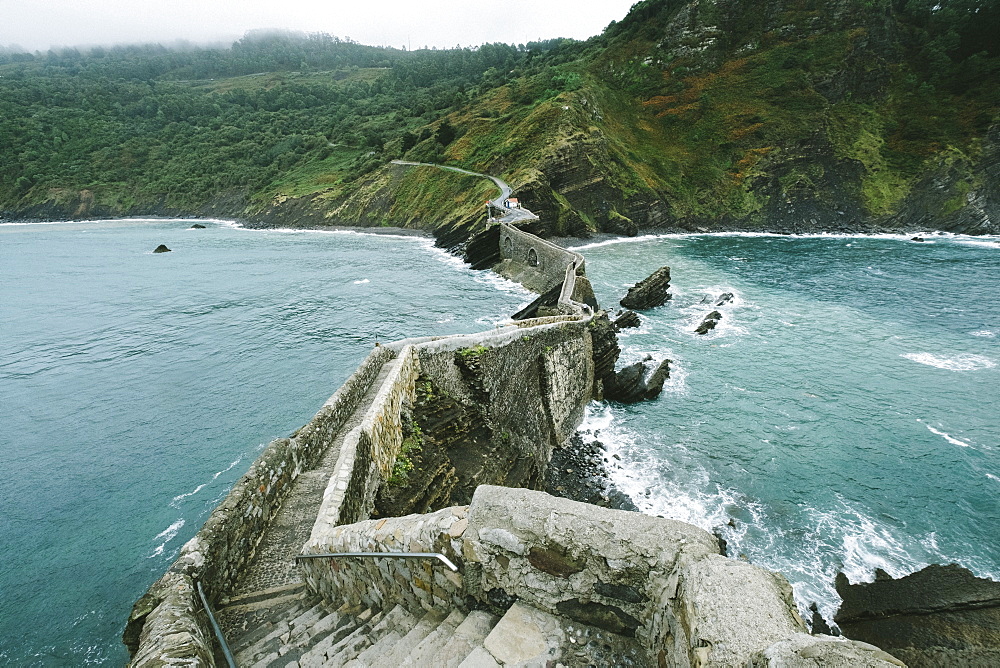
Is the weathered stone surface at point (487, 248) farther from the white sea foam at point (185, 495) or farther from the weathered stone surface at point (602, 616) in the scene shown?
the weathered stone surface at point (602, 616)

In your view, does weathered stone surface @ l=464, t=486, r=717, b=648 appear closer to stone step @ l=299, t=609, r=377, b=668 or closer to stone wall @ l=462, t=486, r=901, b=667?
stone wall @ l=462, t=486, r=901, b=667

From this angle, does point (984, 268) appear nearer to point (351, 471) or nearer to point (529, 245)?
point (529, 245)

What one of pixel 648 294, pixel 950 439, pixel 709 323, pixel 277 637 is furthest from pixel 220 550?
pixel 648 294

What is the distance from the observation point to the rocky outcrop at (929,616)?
935cm

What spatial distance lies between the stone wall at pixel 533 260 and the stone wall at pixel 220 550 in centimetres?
2272

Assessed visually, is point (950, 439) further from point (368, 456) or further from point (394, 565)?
point (394, 565)

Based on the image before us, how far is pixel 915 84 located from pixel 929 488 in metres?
88.3

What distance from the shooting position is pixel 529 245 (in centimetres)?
3900

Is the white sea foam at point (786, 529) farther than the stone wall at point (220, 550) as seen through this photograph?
Yes

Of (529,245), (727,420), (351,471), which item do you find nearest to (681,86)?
(529,245)

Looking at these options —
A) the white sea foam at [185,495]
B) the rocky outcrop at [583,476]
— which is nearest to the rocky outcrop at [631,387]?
the rocky outcrop at [583,476]

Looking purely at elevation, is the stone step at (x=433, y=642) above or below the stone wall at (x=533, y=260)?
above

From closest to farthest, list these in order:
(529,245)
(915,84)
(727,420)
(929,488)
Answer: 1. (929,488)
2. (727,420)
3. (529,245)
4. (915,84)

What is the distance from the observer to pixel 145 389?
2209 cm
